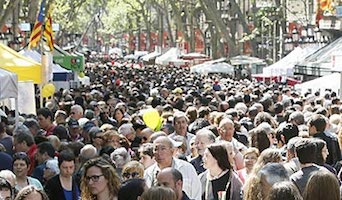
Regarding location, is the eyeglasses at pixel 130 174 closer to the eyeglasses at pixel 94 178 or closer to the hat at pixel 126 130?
the eyeglasses at pixel 94 178

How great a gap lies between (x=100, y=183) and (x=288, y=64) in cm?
3157

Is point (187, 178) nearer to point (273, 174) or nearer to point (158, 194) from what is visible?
point (273, 174)

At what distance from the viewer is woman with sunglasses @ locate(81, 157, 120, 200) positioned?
8117 millimetres

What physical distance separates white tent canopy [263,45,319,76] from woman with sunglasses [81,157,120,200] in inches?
1118

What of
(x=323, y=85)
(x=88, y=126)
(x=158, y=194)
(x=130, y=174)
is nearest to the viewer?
(x=158, y=194)

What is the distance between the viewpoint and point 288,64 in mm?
39219

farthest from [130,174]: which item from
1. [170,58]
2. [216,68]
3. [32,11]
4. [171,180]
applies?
[170,58]

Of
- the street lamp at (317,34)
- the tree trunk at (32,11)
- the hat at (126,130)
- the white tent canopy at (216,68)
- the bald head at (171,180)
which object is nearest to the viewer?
the bald head at (171,180)

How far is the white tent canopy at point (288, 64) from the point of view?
120ft

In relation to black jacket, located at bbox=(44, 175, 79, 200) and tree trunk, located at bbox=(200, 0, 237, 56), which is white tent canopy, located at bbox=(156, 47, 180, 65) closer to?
tree trunk, located at bbox=(200, 0, 237, 56)

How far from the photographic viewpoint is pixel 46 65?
21188mm

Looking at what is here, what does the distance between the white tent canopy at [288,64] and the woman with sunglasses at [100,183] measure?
28409mm

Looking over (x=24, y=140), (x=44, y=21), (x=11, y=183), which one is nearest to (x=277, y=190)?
(x=11, y=183)

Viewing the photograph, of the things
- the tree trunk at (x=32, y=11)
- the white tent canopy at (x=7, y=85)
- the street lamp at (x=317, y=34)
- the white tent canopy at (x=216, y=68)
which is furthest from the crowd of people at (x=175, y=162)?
the street lamp at (x=317, y=34)
